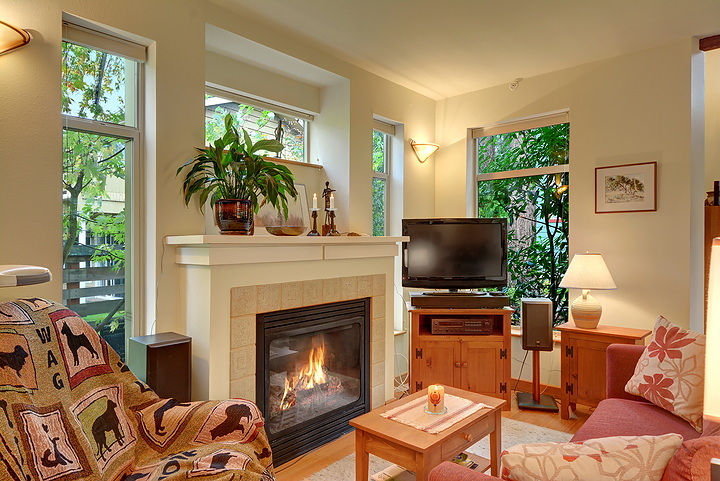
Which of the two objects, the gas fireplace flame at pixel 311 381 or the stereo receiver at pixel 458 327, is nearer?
the gas fireplace flame at pixel 311 381

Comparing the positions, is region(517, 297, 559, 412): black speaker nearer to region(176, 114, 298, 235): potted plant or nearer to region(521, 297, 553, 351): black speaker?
region(521, 297, 553, 351): black speaker

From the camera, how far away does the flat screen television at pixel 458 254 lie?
3.88m

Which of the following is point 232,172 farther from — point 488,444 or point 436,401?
point 488,444

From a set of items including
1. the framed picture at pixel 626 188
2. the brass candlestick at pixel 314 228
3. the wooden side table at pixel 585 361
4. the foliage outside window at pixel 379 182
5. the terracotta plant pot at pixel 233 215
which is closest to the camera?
the terracotta plant pot at pixel 233 215

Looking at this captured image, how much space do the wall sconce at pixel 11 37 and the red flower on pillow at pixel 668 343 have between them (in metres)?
3.28

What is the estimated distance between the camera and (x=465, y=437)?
2.13 m

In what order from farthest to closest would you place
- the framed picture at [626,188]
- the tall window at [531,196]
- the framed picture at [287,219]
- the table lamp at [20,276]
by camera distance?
the tall window at [531,196]
the framed picture at [626,188]
the framed picture at [287,219]
the table lamp at [20,276]

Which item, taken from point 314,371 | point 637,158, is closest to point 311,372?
point 314,371

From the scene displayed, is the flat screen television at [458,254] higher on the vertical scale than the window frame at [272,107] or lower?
lower

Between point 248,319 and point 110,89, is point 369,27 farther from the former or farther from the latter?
point 248,319

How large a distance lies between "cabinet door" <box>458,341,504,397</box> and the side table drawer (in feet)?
4.31

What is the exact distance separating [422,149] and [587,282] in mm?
1877

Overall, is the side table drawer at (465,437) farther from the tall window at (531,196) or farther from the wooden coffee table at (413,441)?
the tall window at (531,196)

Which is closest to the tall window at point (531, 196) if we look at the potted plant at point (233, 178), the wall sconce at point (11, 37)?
the potted plant at point (233, 178)
